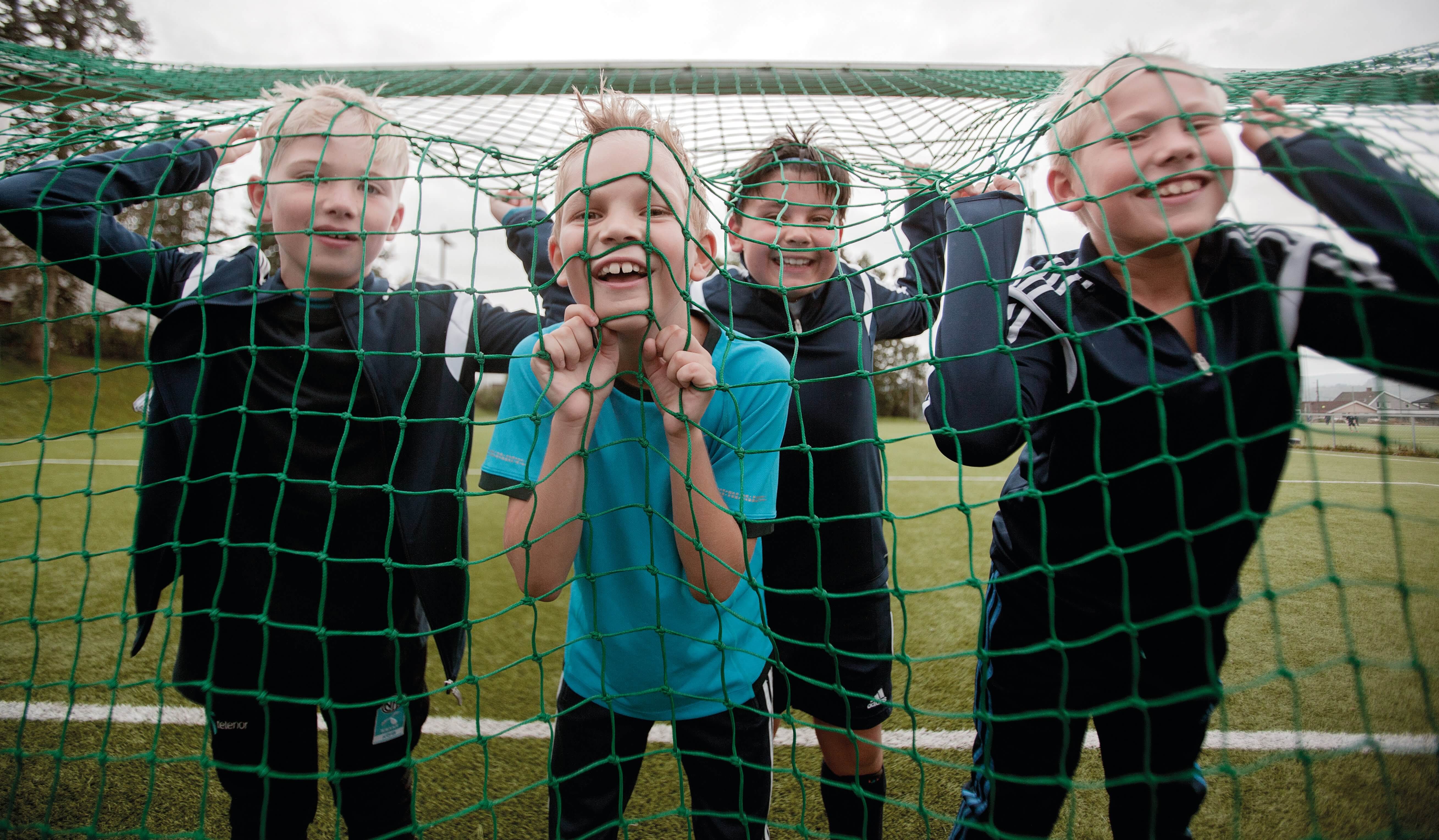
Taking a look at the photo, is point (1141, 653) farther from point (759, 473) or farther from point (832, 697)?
point (759, 473)

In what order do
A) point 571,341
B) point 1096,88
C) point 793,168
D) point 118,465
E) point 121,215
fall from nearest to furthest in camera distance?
1. point 571,341
2. point 1096,88
3. point 793,168
4. point 121,215
5. point 118,465

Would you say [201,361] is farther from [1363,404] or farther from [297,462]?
[1363,404]

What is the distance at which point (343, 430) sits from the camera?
1.25 m

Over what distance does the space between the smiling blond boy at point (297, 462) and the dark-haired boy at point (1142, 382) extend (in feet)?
2.97

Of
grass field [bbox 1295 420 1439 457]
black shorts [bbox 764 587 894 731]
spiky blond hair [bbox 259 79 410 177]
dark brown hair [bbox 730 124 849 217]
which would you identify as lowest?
black shorts [bbox 764 587 894 731]

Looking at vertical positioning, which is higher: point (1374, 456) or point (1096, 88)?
point (1096, 88)

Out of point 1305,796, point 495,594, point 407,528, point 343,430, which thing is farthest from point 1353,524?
point 495,594

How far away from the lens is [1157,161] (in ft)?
3.22

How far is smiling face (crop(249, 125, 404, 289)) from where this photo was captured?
1255 millimetres

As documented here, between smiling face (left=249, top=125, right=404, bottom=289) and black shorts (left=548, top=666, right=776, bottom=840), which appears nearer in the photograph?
black shorts (left=548, top=666, right=776, bottom=840)

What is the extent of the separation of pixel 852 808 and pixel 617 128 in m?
1.39

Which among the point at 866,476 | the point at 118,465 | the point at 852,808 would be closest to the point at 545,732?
the point at 852,808

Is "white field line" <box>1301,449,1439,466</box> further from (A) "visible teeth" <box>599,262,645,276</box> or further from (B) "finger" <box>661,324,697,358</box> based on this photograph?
(A) "visible teeth" <box>599,262,645,276</box>

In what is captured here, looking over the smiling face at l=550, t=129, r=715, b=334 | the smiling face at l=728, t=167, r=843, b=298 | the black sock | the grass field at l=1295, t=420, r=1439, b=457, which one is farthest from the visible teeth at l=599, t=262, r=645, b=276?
the black sock
